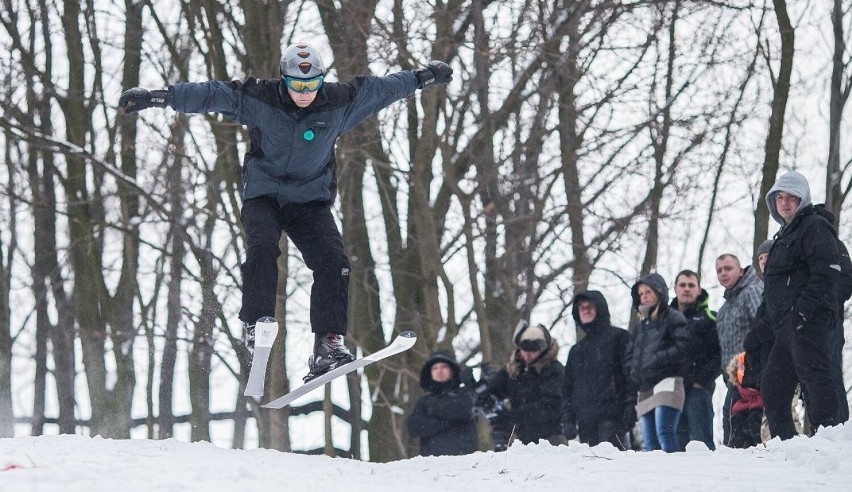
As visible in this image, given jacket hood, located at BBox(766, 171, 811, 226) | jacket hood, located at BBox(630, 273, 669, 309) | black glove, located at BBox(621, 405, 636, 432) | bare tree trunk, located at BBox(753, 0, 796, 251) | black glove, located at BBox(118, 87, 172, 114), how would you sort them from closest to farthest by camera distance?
black glove, located at BBox(118, 87, 172, 114) < jacket hood, located at BBox(766, 171, 811, 226) < jacket hood, located at BBox(630, 273, 669, 309) < black glove, located at BBox(621, 405, 636, 432) < bare tree trunk, located at BBox(753, 0, 796, 251)

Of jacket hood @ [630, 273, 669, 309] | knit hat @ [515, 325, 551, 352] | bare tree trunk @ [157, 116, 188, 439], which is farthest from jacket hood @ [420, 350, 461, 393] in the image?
bare tree trunk @ [157, 116, 188, 439]

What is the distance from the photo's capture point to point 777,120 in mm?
12719

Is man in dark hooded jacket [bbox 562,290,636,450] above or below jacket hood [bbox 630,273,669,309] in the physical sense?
below

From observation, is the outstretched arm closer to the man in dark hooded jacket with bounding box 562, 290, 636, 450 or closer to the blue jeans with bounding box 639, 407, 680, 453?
the man in dark hooded jacket with bounding box 562, 290, 636, 450

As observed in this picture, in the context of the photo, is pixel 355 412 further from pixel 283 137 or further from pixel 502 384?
pixel 283 137

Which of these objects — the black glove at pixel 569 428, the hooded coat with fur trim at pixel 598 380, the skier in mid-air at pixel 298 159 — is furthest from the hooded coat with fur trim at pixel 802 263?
the skier in mid-air at pixel 298 159

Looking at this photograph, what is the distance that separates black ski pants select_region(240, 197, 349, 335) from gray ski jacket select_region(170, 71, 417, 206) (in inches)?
3.5

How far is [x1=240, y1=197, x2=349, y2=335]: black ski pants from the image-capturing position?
701cm

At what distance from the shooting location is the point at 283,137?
6.96m

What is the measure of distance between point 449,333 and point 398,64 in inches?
112

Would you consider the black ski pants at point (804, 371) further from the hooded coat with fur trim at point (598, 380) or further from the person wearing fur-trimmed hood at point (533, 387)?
the person wearing fur-trimmed hood at point (533, 387)

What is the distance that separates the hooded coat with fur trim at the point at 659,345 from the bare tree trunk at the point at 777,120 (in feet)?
15.1

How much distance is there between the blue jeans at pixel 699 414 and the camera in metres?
7.79

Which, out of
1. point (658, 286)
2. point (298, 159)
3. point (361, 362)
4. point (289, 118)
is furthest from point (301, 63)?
point (658, 286)
